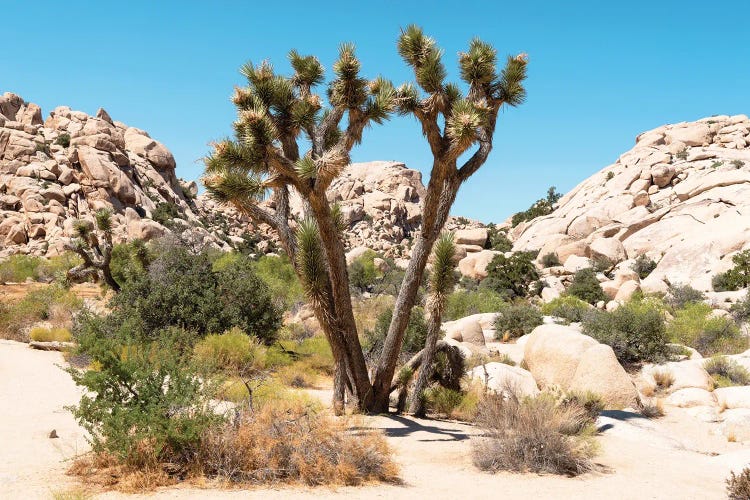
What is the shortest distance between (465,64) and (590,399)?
19.9 feet

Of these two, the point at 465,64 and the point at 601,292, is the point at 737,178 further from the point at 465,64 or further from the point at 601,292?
the point at 465,64

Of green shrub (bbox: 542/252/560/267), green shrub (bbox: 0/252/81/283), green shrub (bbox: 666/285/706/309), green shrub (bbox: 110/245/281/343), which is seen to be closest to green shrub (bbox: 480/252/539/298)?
green shrub (bbox: 542/252/560/267)

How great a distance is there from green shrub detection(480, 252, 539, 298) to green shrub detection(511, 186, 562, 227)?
24.8 metres

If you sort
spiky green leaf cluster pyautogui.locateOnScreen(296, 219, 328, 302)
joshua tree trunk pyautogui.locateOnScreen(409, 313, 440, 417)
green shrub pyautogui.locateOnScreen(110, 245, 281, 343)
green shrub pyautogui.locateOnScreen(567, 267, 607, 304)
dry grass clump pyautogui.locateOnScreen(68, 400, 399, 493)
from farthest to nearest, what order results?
green shrub pyautogui.locateOnScreen(567, 267, 607, 304)
green shrub pyautogui.locateOnScreen(110, 245, 281, 343)
joshua tree trunk pyautogui.locateOnScreen(409, 313, 440, 417)
spiky green leaf cluster pyautogui.locateOnScreen(296, 219, 328, 302)
dry grass clump pyautogui.locateOnScreen(68, 400, 399, 493)

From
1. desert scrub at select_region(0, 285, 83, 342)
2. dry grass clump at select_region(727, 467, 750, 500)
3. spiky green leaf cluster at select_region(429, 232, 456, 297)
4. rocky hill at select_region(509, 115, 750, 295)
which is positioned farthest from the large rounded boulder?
rocky hill at select_region(509, 115, 750, 295)

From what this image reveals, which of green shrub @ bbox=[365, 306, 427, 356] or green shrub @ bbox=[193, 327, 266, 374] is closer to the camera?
green shrub @ bbox=[193, 327, 266, 374]

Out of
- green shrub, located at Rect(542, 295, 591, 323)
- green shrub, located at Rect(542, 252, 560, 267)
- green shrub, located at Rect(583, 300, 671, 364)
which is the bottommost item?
green shrub, located at Rect(583, 300, 671, 364)

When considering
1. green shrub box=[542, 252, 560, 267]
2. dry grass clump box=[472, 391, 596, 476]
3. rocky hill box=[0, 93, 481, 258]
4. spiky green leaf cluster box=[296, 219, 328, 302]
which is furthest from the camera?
rocky hill box=[0, 93, 481, 258]

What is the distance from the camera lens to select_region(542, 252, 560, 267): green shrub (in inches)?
1494

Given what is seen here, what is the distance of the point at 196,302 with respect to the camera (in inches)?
604

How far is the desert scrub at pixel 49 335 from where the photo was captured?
616 inches

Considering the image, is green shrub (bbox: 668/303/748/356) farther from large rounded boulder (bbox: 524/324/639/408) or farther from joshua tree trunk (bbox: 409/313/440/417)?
joshua tree trunk (bbox: 409/313/440/417)

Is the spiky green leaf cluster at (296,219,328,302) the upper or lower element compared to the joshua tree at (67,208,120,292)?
lower

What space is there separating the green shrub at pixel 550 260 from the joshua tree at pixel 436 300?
29.0m
